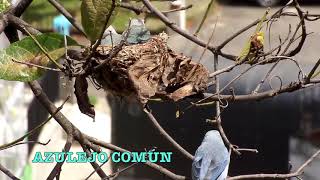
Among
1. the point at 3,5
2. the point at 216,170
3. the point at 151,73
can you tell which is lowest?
the point at 216,170

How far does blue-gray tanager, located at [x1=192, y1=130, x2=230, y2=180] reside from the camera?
1.15 m

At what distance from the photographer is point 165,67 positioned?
30.1 inches

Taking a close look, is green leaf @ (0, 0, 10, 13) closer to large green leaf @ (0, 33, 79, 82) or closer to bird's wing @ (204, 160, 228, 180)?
large green leaf @ (0, 33, 79, 82)

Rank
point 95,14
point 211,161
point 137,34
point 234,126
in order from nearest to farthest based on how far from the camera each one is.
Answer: point 95,14, point 137,34, point 211,161, point 234,126

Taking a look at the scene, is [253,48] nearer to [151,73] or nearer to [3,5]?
[151,73]

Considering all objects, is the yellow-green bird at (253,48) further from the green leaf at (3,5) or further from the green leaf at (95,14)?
the green leaf at (3,5)

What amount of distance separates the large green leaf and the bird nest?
0.05 metres

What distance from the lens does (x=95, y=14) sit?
0.69 metres

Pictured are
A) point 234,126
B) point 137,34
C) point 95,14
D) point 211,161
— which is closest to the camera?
point 95,14

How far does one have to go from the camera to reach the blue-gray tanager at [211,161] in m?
1.15

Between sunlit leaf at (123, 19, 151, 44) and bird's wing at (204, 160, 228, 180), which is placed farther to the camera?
bird's wing at (204, 160, 228, 180)

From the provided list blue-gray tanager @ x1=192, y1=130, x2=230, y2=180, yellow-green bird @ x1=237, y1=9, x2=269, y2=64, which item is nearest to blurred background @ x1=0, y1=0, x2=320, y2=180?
blue-gray tanager @ x1=192, y1=130, x2=230, y2=180

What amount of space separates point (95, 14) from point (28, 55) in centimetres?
12

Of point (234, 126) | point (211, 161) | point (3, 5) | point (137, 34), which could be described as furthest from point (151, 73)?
point (234, 126)
